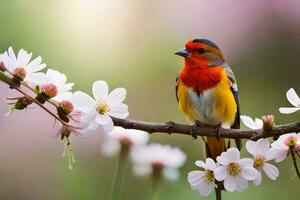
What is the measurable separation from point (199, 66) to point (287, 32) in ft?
0.91

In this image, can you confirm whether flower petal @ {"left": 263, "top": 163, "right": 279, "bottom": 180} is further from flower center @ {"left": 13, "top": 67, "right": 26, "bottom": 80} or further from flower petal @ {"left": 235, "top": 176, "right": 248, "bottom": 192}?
flower center @ {"left": 13, "top": 67, "right": 26, "bottom": 80}

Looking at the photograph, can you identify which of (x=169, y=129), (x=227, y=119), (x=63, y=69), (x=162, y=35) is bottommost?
(x=169, y=129)

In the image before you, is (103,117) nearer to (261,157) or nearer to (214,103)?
(261,157)

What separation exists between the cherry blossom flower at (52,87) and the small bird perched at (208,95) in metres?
0.26

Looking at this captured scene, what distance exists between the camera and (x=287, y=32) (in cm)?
89

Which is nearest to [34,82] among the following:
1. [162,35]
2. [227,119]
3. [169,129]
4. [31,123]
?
[169,129]

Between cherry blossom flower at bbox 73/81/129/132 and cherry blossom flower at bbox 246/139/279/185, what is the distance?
0.29ft

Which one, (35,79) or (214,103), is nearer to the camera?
(35,79)

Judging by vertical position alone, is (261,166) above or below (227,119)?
below

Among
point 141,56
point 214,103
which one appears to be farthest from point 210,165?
point 141,56

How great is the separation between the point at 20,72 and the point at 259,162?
0.54 ft

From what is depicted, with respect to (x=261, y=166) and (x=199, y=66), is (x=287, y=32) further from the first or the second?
(x=261, y=166)

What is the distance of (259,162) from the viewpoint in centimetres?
41

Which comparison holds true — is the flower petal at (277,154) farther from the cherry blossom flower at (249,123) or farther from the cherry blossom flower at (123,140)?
the cherry blossom flower at (123,140)
